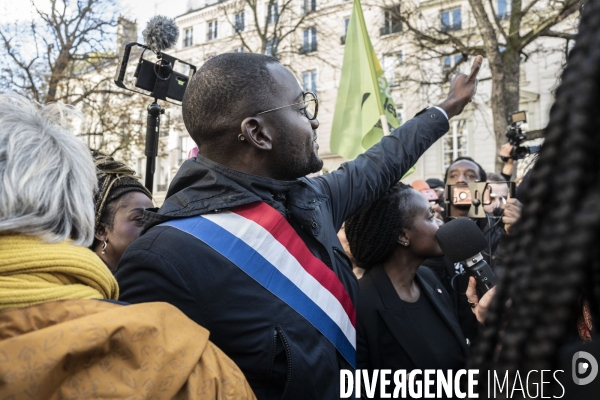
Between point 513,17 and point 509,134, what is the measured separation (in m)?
8.65

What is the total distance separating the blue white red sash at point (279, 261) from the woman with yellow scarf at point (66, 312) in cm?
46

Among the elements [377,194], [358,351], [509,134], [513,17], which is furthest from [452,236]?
[513,17]

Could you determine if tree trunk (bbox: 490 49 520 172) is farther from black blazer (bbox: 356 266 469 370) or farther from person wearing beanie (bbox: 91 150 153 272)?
person wearing beanie (bbox: 91 150 153 272)

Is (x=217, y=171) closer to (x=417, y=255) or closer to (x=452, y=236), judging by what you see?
(x=452, y=236)

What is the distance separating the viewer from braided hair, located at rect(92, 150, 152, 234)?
8.30 ft

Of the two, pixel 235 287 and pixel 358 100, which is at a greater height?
pixel 358 100

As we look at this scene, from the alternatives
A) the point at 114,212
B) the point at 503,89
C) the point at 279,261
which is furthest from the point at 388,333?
the point at 503,89

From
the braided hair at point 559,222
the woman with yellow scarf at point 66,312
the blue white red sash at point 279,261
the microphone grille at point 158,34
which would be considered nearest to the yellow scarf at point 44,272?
the woman with yellow scarf at point 66,312

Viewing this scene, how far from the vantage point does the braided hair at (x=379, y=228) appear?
292 centimetres

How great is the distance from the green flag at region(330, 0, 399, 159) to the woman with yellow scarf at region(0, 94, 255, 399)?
10.4 feet

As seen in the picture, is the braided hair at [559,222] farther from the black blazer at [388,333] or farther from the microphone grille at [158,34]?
the microphone grille at [158,34]

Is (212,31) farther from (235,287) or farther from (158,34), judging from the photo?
(235,287)

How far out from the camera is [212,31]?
105 feet

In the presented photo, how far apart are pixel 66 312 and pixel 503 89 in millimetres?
11773
